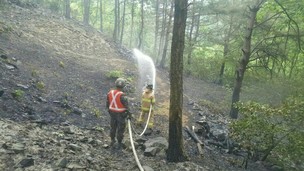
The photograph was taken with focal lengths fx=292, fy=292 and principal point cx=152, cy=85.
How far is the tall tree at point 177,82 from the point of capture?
752 cm

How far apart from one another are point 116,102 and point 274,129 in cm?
506

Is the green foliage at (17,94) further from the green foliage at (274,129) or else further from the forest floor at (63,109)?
the green foliage at (274,129)

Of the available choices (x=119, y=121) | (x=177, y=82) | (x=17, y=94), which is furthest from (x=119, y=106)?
(x=17, y=94)

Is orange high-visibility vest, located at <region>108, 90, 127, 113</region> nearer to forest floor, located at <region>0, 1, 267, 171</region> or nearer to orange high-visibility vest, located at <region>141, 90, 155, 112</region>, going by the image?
forest floor, located at <region>0, 1, 267, 171</region>

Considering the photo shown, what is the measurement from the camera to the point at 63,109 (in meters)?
11.0

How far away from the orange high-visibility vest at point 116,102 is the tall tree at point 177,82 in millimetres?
1498

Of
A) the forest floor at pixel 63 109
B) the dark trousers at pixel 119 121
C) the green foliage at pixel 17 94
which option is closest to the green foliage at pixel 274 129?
the forest floor at pixel 63 109

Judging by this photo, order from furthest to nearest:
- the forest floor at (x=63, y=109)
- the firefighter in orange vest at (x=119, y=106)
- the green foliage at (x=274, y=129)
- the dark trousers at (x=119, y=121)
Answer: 1. the green foliage at (x=274, y=129)
2. the dark trousers at (x=119, y=121)
3. the firefighter in orange vest at (x=119, y=106)
4. the forest floor at (x=63, y=109)

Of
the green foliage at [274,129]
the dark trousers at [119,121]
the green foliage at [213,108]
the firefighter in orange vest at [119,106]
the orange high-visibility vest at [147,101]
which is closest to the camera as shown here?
the firefighter in orange vest at [119,106]

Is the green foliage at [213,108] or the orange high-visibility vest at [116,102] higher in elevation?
the orange high-visibility vest at [116,102]

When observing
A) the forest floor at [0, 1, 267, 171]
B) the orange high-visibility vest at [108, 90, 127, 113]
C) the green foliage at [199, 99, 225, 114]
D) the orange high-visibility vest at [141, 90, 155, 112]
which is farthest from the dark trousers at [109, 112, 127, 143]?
the green foliage at [199, 99, 225, 114]

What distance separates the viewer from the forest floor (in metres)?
6.95

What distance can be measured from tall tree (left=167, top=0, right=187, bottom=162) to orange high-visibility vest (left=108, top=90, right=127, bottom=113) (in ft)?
4.92

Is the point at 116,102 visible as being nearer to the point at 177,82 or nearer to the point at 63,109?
the point at 177,82
